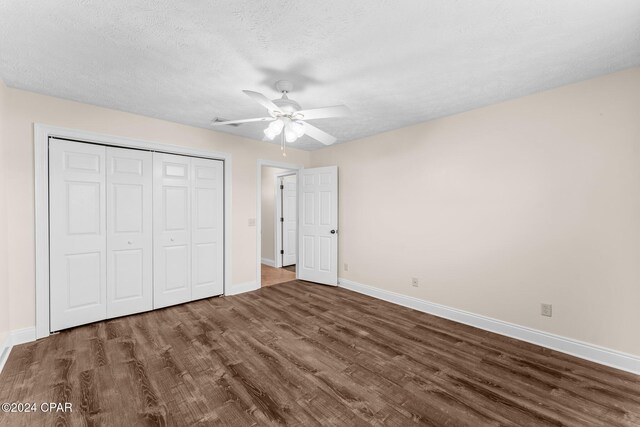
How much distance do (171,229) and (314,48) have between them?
2.97 metres

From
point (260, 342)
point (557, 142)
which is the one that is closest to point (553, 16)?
point (557, 142)

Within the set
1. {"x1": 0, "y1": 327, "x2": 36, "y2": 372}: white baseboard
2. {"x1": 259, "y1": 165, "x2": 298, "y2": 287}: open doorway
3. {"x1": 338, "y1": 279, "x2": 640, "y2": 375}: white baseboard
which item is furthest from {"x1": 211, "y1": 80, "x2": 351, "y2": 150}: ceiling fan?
{"x1": 259, "y1": 165, "x2": 298, "y2": 287}: open doorway

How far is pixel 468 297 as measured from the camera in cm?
322

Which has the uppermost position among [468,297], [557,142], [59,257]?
[557,142]

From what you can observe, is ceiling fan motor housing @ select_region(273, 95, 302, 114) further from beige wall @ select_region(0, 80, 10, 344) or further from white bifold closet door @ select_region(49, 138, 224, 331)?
beige wall @ select_region(0, 80, 10, 344)

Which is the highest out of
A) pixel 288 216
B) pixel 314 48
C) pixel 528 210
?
pixel 314 48

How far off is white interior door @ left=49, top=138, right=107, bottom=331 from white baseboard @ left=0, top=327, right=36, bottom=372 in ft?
0.53

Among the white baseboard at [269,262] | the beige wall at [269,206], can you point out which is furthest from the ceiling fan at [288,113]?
the white baseboard at [269,262]

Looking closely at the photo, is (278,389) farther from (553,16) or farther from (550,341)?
(553,16)

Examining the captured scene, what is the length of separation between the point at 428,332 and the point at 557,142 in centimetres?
231

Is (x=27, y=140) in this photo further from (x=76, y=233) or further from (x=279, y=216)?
(x=279, y=216)

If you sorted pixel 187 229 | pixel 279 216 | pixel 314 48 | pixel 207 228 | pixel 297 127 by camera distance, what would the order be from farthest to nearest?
1. pixel 279 216
2. pixel 207 228
3. pixel 187 229
4. pixel 297 127
5. pixel 314 48

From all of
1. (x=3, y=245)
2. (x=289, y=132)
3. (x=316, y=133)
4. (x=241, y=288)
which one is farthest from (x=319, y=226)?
(x=3, y=245)

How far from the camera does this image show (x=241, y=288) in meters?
4.32
